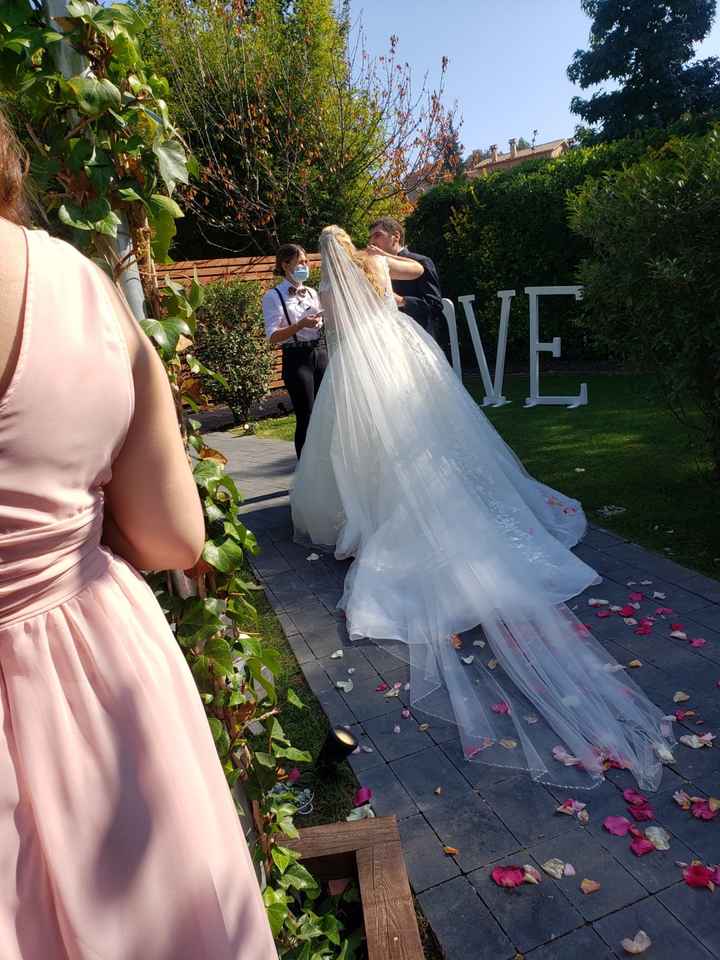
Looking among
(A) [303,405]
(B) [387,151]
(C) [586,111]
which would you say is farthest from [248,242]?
(C) [586,111]

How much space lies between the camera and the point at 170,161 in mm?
1371

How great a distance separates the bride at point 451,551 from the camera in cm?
287

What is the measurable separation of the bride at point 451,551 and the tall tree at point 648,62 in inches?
877

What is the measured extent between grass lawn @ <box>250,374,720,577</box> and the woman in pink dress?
3974 millimetres

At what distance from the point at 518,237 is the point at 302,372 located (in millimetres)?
6717

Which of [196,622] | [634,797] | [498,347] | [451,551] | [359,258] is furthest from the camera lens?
[498,347]

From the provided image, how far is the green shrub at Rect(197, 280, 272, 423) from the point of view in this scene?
1050 cm

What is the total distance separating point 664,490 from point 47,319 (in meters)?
5.60

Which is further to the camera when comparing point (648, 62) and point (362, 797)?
point (648, 62)

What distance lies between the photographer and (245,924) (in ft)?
3.43

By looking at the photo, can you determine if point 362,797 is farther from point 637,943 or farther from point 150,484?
point 150,484

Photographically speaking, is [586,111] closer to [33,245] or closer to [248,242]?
[248,242]

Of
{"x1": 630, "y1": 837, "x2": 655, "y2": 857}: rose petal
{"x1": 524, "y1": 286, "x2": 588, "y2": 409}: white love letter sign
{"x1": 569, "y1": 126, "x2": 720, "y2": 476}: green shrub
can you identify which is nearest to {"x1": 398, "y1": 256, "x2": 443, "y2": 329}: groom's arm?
{"x1": 524, "y1": 286, "x2": 588, "y2": 409}: white love letter sign

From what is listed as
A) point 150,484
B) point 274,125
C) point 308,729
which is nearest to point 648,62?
point 274,125
